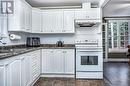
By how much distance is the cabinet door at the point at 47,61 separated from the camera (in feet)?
16.3

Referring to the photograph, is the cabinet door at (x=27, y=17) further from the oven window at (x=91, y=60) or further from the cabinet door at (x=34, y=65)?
the oven window at (x=91, y=60)

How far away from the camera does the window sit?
8.52 metres

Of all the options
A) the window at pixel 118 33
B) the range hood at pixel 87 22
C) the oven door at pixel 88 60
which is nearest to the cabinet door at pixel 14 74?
the oven door at pixel 88 60

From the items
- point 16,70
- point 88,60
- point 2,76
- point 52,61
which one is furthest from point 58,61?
point 2,76

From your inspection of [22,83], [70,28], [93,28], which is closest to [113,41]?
[93,28]

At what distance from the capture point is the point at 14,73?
269 cm

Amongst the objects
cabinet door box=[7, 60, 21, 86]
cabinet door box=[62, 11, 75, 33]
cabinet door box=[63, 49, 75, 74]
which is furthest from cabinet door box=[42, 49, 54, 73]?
cabinet door box=[7, 60, 21, 86]

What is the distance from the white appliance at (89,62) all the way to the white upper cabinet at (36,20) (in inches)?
58.8

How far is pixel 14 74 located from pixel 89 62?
2649 millimetres

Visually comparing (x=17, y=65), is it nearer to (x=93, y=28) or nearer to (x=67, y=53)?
(x=67, y=53)

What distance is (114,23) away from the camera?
859cm

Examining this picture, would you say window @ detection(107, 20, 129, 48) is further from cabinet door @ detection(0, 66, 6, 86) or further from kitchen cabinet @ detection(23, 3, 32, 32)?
cabinet door @ detection(0, 66, 6, 86)

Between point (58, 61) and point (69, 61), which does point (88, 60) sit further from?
point (58, 61)

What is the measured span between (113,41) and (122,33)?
2.07 feet
